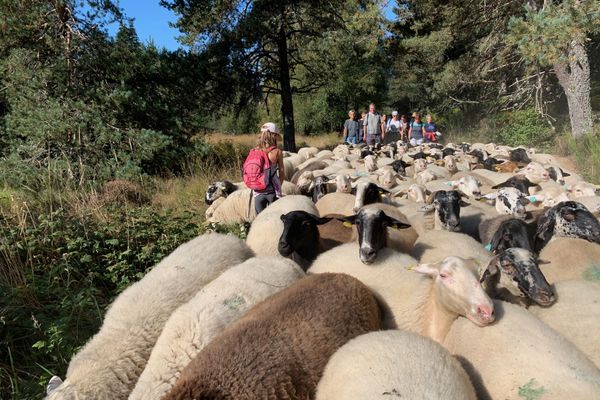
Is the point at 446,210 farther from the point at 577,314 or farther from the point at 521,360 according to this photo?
the point at 521,360

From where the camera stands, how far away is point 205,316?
9.51 ft

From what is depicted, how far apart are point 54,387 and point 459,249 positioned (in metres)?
3.45

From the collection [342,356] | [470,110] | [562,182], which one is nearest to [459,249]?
[342,356]

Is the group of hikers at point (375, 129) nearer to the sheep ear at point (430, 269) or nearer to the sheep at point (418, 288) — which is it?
the sheep at point (418, 288)

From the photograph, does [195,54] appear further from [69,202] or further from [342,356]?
[342,356]

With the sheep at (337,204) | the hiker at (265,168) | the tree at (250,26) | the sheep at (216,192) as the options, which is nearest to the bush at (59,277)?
the hiker at (265,168)

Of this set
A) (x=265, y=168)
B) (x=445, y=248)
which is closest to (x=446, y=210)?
(x=445, y=248)

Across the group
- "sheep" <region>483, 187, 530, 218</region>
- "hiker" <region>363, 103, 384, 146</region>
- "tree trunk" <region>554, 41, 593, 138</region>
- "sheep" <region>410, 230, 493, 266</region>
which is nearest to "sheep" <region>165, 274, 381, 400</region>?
"sheep" <region>410, 230, 493, 266</region>

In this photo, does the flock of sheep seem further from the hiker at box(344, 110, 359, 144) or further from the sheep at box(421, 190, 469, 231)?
the hiker at box(344, 110, 359, 144)

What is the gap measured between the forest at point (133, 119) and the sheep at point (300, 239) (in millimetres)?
1660

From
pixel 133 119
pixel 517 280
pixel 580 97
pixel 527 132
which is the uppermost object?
pixel 133 119

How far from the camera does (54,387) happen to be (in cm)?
257

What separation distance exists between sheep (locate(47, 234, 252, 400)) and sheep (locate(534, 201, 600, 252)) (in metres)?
3.01

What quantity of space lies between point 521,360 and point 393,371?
0.78 m
